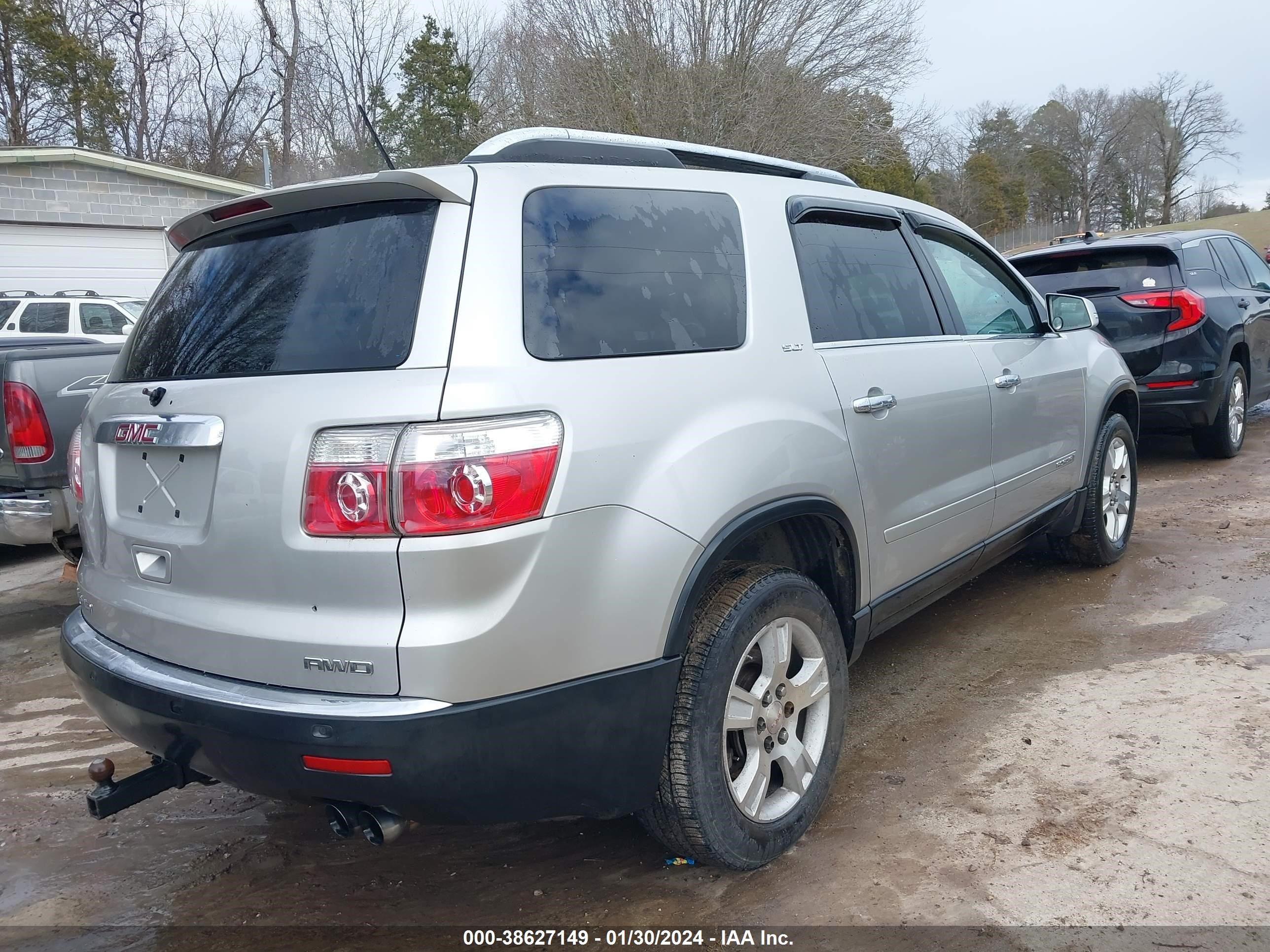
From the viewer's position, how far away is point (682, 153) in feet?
10.00

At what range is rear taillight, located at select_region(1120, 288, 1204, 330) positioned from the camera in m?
7.31

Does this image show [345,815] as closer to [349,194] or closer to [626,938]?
[626,938]

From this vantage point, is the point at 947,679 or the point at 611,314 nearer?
the point at 611,314

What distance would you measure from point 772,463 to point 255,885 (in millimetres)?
1855

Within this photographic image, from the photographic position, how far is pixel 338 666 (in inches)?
81.3

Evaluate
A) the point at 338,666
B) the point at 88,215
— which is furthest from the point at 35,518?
the point at 88,215

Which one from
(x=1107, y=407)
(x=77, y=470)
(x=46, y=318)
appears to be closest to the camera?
(x=77, y=470)

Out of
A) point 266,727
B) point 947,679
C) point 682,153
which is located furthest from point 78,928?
point 947,679

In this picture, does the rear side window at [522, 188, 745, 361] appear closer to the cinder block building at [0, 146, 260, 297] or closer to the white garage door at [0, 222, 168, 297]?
the cinder block building at [0, 146, 260, 297]

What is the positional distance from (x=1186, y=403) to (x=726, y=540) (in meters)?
6.32

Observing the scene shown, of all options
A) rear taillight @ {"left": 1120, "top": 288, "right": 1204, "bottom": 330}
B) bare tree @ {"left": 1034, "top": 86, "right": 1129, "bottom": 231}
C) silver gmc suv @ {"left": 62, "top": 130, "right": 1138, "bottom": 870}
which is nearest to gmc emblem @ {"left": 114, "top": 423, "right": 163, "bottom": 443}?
silver gmc suv @ {"left": 62, "top": 130, "right": 1138, "bottom": 870}

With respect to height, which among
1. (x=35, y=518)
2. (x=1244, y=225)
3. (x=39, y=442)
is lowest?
(x=35, y=518)

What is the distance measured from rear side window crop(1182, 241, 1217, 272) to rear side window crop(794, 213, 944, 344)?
16.3 ft

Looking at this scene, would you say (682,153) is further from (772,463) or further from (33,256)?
(33,256)
